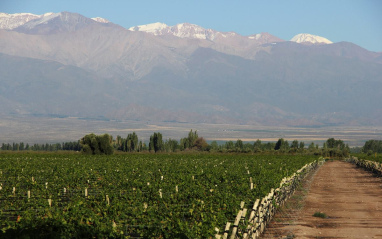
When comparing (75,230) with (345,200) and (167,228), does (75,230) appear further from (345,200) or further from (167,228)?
(345,200)

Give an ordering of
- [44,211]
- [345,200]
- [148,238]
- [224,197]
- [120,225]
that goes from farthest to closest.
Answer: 1. [345,200]
2. [224,197]
3. [44,211]
4. [120,225]
5. [148,238]

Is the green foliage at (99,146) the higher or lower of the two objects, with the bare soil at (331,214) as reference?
higher

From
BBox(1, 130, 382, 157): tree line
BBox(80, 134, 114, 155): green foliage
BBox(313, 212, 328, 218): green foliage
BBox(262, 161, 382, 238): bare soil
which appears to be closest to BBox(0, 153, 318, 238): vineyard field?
BBox(262, 161, 382, 238): bare soil

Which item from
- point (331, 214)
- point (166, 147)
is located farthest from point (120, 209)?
point (166, 147)

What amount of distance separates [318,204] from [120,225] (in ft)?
65.7

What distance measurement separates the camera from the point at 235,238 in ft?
64.5

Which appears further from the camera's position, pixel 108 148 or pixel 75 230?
pixel 108 148

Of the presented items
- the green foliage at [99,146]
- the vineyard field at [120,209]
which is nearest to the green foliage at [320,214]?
the vineyard field at [120,209]

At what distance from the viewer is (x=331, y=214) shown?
1246 inches

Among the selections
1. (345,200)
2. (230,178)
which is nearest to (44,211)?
(230,178)

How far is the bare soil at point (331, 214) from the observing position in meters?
25.5

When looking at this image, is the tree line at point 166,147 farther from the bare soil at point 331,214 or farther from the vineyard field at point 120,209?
the vineyard field at point 120,209

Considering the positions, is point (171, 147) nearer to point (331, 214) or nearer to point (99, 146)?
point (99, 146)

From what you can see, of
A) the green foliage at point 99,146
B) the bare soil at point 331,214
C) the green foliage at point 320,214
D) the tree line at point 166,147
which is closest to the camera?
the bare soil at point 331,214
